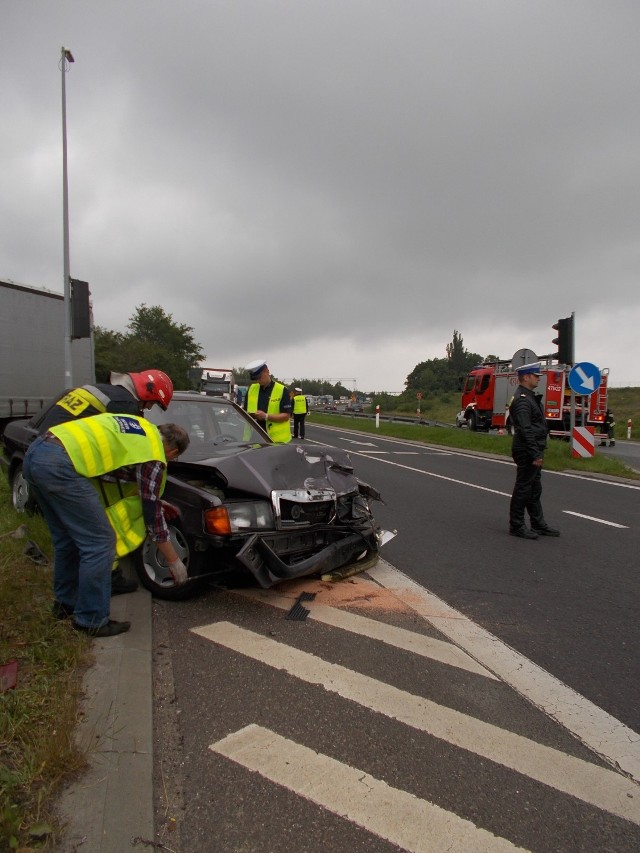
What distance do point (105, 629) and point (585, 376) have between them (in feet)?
39.3

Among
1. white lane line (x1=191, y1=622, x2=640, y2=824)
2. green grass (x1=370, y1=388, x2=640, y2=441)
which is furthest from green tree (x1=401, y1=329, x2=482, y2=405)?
white lane line (x1=191, y1=622, x2=640, y2=824)

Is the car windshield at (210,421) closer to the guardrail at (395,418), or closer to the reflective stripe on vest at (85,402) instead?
the reflective stripe on vest at (85,402)

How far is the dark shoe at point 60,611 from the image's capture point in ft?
12.2

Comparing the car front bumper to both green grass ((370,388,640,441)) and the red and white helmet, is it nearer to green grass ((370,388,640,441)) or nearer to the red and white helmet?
the red and white helmet

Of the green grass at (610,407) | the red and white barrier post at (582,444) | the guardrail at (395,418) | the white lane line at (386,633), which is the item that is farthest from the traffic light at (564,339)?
the green grass at (610,407)

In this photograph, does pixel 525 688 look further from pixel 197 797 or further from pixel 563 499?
pixel 563 499

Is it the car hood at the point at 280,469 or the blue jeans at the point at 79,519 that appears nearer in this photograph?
the blue jeans at the point at 79,519

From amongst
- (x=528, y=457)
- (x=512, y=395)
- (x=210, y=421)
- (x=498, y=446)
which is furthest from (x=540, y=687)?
(x=512, y=395)

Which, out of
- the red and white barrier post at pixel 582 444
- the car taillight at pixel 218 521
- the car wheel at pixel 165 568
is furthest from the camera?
the red and white barrier post at pixel 582 444

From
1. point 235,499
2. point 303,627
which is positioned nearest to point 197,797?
point 303,627

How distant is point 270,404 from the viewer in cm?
675

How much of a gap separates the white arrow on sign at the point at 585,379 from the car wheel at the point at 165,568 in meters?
11.0

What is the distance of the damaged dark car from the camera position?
3.88 metres

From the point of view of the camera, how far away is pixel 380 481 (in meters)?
10.8
